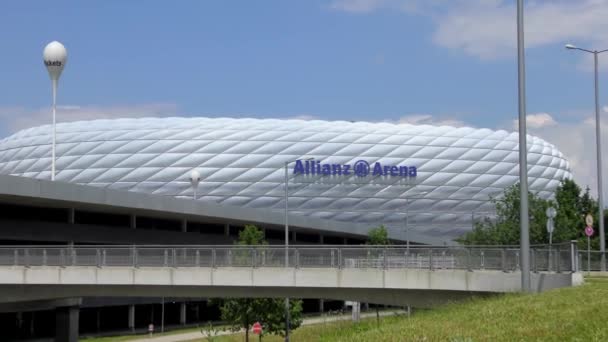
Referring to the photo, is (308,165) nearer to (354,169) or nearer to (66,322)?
(354,169)

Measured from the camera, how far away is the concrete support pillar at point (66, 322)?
167 ft

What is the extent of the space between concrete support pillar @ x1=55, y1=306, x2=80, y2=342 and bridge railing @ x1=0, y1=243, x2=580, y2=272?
1594cm

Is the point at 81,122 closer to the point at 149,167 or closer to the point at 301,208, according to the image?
the point at 149,167

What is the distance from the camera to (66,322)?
A: 168 ft

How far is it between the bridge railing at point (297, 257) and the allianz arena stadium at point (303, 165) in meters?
70.5

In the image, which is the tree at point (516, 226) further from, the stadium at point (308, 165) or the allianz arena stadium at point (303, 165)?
the allianz arena stadium at point (303, 165)

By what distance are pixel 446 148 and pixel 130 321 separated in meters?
54.9

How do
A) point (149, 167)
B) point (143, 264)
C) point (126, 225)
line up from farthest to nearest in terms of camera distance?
point (149, 167), point (126, 225), point (143, 264)

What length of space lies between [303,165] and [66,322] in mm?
57467

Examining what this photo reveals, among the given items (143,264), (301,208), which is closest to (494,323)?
(143,264)

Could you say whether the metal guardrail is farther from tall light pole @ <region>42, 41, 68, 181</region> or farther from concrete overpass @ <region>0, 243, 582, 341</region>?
tall light pole @ <region>42, 41, 68, 181</region>

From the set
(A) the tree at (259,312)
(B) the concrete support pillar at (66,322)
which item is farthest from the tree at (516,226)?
(B) the concrete support pillar at (66,322)

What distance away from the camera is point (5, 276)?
35531 mm

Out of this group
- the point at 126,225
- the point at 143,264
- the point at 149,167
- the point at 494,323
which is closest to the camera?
the point at 494,323
